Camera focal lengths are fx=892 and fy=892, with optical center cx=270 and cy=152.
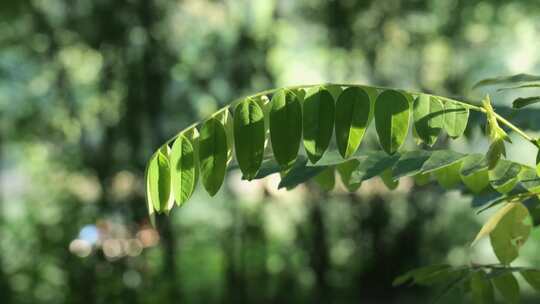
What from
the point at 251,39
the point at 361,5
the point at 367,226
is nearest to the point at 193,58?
the point at 251,39

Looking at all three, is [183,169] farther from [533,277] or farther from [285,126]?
[533,277]

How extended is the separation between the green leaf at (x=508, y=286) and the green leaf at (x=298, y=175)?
30cm

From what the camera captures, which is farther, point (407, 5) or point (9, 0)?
point (407, 5)

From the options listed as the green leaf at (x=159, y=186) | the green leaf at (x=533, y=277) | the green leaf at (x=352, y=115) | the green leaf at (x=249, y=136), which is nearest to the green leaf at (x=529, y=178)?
the green leaf at (x=533, y=277)

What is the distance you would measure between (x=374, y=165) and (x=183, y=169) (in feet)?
0.87

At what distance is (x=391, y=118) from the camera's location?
113cm

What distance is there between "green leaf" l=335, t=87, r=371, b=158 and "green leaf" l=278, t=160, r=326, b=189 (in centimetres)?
13

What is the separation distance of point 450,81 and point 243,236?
1.46 metres

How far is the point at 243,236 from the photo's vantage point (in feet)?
16.3

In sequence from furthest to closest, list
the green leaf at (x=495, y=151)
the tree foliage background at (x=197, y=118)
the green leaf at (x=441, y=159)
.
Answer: the tree foliage background at (x=197, y=118), the green leaf at (x=441, y=159), the green leaf at (x=495, y=151)

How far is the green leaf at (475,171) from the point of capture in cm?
113

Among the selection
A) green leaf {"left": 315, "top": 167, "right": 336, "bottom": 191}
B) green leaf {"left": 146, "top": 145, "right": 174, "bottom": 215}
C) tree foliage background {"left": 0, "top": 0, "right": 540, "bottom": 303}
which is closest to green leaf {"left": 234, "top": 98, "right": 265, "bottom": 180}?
green leaf {"left": 146, "top": 145, "right": 174, "bottom": 215}

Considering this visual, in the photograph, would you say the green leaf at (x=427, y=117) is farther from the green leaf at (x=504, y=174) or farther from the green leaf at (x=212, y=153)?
the green leaf at (x=212, y=153)

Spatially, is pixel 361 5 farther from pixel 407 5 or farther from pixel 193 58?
pixel 193 58
